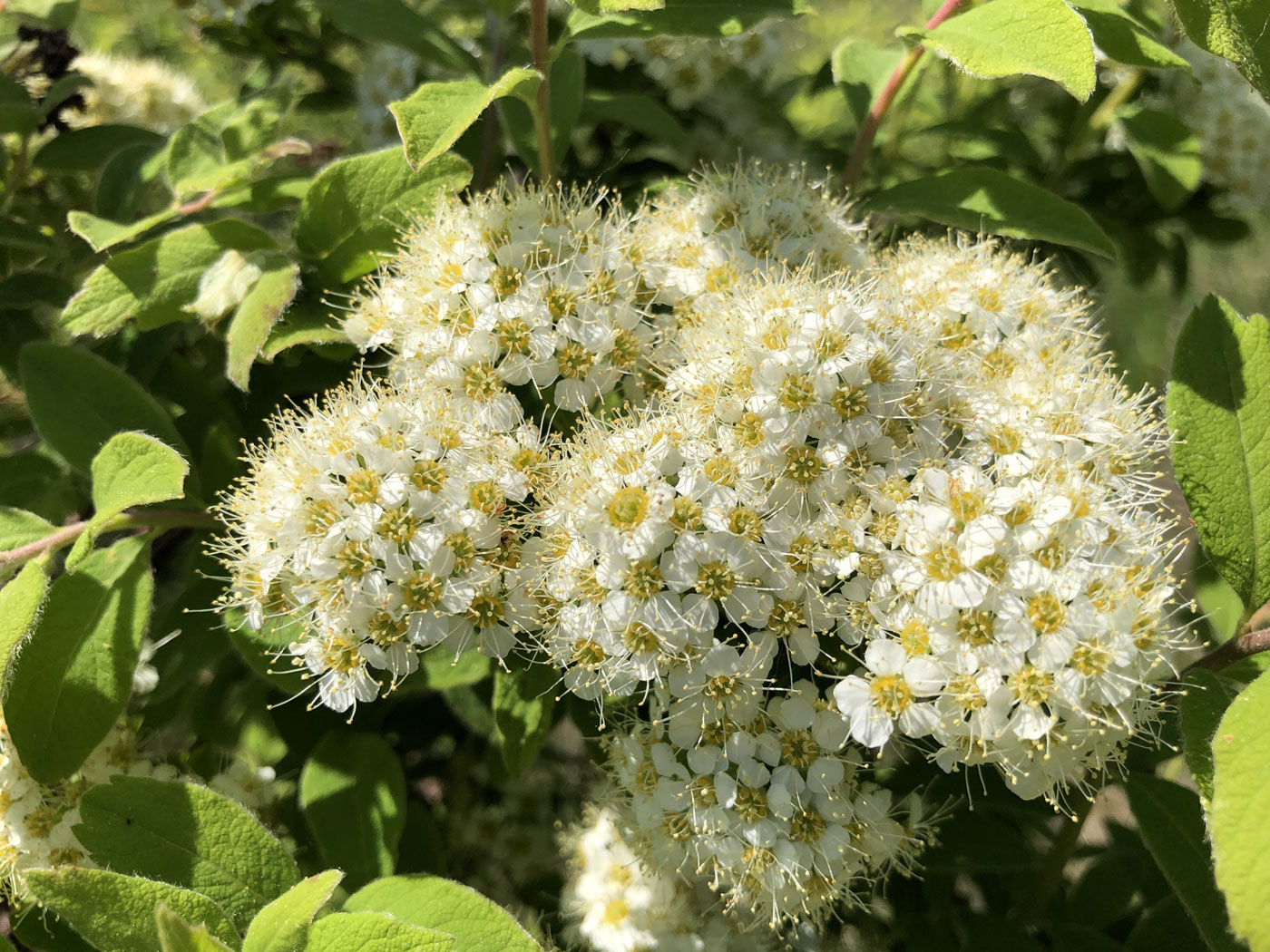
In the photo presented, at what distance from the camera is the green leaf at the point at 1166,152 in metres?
2.22

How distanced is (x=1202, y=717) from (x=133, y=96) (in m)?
2.88

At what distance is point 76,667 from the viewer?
4.74 feet

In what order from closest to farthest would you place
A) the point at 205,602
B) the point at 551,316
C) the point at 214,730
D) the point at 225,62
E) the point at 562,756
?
1. the point at 551,316
2. the point at 205,602
3. the point at 214,730
4. the point at 562,756
5. the point at 225,62

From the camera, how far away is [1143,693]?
1.25m

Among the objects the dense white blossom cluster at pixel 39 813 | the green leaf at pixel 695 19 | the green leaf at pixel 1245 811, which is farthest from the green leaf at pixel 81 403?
the green leaf at pixel 1245 811

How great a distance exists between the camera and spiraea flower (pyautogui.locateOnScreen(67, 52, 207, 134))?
8.41 ft

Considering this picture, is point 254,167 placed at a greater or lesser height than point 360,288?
greater

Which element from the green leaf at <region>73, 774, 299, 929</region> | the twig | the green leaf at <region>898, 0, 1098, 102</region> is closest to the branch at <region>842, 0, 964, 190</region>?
the green leaf at <region>898, 0, 1098, 102</region>

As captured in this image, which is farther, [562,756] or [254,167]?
[562,756]

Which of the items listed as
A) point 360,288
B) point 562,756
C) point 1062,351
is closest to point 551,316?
point 360,288

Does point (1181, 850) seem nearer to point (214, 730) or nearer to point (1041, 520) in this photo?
point (1041, 520)

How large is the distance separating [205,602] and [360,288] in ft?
2.10

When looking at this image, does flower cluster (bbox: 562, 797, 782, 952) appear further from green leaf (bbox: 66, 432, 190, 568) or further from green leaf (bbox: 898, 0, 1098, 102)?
green leaf (bbox: 898, 0, 1098, 102)

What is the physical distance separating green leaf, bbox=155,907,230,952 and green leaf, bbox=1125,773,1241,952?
1.27 m
